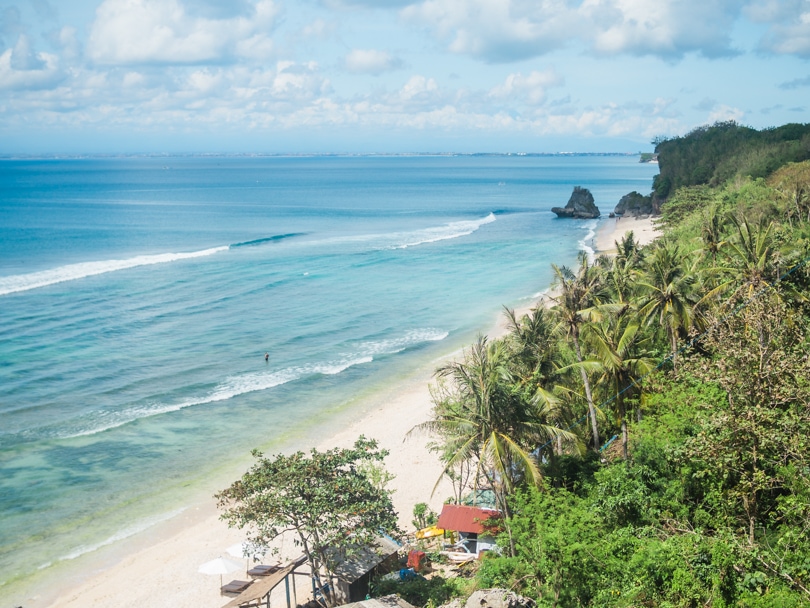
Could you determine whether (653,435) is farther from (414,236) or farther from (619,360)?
(414,236)

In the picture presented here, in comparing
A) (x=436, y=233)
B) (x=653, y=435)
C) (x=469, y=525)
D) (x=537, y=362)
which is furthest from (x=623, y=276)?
(x=436, y=233)

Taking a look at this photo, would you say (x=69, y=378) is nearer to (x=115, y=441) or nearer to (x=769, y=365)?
Answer: (x=115, y=441)

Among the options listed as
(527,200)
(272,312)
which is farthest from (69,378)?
(527,200)

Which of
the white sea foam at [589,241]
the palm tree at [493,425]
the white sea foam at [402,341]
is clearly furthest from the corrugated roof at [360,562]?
the white sea foam at [589,241]

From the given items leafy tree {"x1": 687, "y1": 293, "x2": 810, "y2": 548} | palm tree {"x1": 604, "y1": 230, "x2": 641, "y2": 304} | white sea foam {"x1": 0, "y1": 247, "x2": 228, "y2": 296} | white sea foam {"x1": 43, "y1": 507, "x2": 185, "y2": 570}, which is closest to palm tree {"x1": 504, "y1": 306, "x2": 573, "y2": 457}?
palm tree {"x1": 604, "y1": 230, "x2": 641, "y2": 304}

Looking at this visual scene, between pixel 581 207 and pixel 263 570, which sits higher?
pixel 581 207
